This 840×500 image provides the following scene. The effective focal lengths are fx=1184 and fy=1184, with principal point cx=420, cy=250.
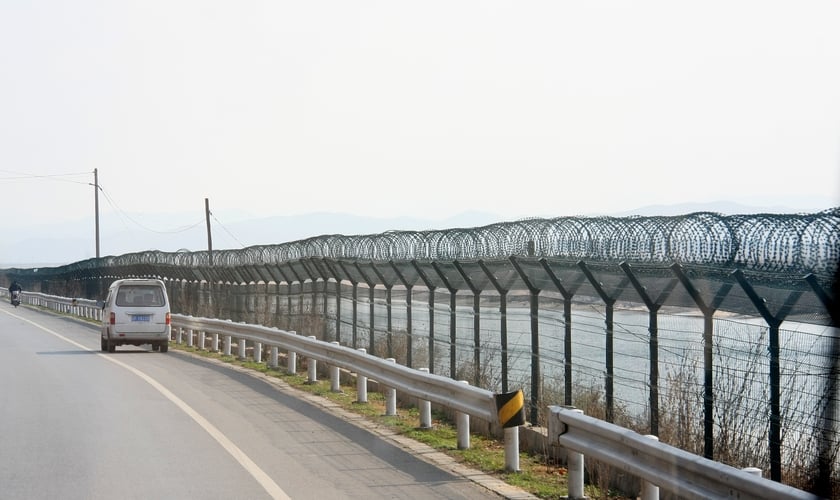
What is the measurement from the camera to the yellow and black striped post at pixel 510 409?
35.0ft

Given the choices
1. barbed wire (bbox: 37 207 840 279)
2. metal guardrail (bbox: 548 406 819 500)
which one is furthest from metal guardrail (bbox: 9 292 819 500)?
barbed wire (bbox: 37 207 840 279)

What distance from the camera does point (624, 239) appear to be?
41.3ft

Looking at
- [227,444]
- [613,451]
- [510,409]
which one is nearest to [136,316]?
[227,444]

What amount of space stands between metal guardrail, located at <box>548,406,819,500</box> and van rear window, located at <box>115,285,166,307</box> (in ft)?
67.5

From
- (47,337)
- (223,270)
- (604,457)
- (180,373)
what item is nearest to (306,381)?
(180,373)

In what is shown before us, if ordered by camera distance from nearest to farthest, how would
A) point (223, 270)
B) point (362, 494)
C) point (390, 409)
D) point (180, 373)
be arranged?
point (362, 494)
point (390, 409)
point (180, 373)
point (223, 270)

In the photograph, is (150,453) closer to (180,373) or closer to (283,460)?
(283,460)

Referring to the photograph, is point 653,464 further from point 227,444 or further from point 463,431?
point 227,444

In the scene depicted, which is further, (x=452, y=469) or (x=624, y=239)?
(x=624, y=239)

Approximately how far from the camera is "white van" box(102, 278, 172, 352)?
28500 millimetres

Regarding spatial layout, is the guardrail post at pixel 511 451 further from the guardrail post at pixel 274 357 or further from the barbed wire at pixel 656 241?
the guardrail post at pixel 274 357

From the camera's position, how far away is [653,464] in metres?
8.22

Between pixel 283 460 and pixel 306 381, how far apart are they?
861cm

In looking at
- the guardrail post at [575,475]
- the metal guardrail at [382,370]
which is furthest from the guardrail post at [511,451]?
the guardrail post at [575,475]
